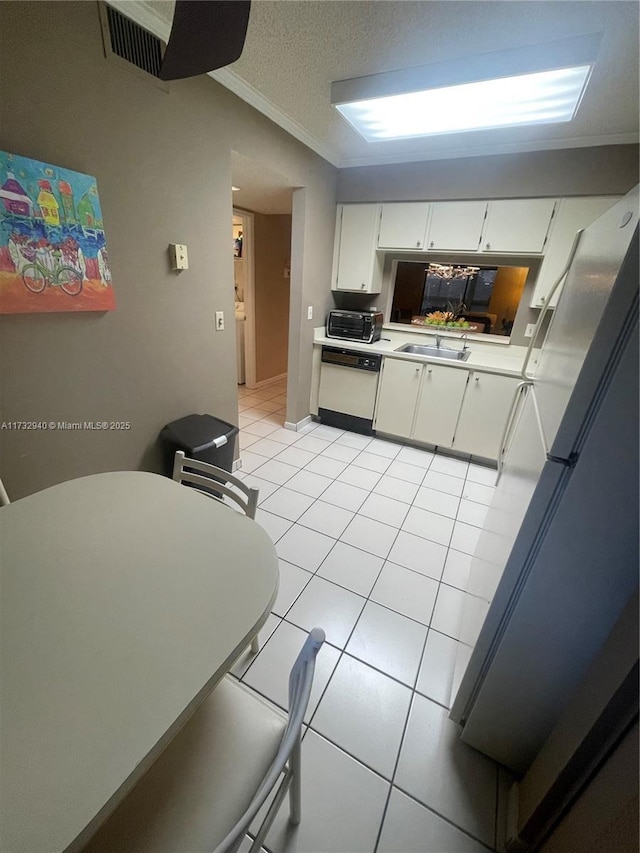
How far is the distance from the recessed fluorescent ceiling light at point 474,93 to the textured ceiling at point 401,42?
4 cm

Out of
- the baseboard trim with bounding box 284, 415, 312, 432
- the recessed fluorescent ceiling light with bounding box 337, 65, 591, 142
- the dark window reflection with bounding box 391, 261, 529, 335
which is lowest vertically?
the baseboard trim with bounding box 284, 415, 312, 432

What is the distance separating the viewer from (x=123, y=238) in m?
1.61

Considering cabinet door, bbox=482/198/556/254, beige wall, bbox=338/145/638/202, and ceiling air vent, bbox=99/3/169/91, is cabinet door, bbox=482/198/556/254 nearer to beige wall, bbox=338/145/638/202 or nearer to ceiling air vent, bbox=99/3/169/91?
beige wall, bbox=338/145/638/202

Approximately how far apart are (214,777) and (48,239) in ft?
6.10

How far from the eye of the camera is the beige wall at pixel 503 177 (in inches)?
91.4

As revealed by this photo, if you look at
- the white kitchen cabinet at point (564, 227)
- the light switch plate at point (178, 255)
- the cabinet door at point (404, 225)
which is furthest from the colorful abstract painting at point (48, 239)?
the white kitchen cabinet at point (564, 227)

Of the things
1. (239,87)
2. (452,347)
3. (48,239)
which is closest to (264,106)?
(239,87)

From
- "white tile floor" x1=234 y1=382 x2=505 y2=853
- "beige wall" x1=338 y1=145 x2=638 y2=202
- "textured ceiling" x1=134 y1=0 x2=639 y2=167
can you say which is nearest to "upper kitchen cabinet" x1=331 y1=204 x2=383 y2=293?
"beige wall" x1=338 y1=145 x2=638 y2=202

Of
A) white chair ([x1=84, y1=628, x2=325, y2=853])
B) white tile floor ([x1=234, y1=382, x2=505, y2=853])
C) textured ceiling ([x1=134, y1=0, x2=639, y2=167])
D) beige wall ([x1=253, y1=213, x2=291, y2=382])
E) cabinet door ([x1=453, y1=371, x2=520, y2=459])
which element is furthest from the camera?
beige wall ([x1=253, y1=213, x2=291, y2=382])

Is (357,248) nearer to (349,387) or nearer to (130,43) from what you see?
(349,387)

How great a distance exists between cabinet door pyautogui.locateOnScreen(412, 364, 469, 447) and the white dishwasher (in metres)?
0.47

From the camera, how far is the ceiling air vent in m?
1.34

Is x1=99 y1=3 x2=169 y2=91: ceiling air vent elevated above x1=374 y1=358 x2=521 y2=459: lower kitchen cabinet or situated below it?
above

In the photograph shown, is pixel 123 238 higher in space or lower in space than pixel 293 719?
higher
